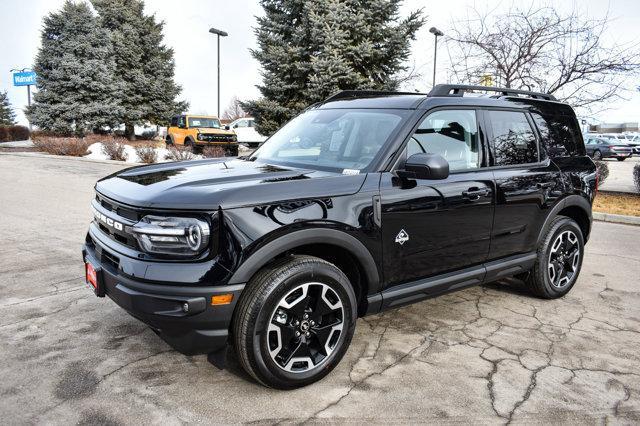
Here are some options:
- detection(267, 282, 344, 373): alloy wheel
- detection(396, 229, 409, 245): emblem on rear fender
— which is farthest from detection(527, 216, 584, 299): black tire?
detection(267, 282, 344, 373): alloy wheel

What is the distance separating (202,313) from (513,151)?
2915 mm

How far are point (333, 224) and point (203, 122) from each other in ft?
72.6

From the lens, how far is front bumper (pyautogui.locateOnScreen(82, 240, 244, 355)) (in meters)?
2.58

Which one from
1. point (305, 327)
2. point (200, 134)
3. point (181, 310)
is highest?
point (200, 134)

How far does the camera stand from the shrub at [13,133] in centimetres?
3501

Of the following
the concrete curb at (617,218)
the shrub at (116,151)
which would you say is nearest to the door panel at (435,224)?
the concrete curb at (617,218)

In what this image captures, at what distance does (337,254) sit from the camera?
10.4ft

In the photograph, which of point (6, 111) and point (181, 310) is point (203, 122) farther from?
point (6, 111)

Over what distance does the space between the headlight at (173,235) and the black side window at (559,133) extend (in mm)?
3259

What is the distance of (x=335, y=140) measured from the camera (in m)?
3.73

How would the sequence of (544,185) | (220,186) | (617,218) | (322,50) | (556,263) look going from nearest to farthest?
(220,186) → (544,185) → (556,263) → (617,218) → (322,50)

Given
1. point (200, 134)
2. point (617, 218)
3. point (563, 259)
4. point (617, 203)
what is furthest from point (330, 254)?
point (200, 134)

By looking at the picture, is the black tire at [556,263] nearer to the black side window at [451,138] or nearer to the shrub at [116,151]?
the black side window at [451,138]

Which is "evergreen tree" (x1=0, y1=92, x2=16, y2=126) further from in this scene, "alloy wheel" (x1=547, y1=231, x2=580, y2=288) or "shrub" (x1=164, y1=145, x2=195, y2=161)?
"alloy wheel" (x1=547, y1=231, x2=580, y2=288)
